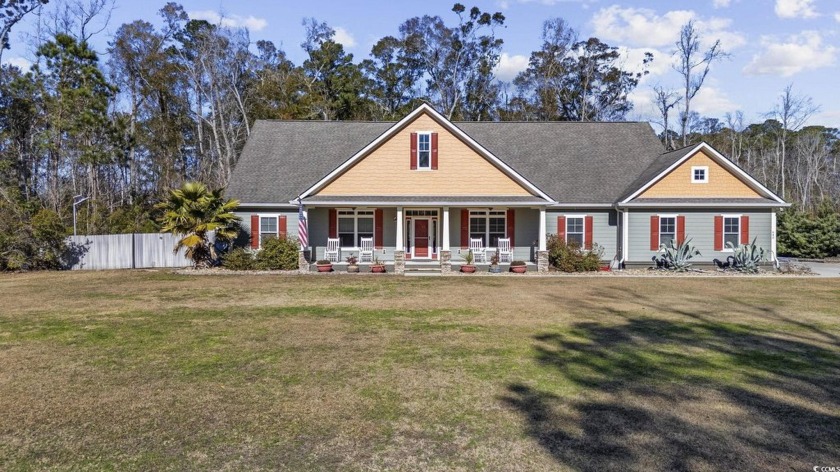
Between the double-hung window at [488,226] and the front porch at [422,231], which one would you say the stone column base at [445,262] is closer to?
the front porch at [422,231]

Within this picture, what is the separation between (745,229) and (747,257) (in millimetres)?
1802

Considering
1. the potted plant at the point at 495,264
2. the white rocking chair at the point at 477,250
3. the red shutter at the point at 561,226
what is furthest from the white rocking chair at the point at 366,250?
the red shutter at the point at 561,226

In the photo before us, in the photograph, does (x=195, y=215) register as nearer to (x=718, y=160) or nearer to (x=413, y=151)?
(x=413, y=151)

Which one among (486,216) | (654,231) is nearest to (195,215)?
(486,216)

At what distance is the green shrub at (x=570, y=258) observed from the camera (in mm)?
21500

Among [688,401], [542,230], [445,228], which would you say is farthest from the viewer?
[542,230]

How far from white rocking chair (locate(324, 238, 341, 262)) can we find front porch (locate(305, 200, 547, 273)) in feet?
0.16

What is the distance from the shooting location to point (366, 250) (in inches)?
898

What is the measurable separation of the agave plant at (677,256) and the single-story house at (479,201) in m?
0.43

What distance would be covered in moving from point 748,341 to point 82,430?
10.1 m

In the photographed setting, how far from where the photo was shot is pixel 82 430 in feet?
17.9

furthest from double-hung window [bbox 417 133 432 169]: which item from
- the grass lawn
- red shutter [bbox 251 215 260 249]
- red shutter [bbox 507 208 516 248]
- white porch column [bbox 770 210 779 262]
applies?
white porch column [bbox 770 210 779 262]

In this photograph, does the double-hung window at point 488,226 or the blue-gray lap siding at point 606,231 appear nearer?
the double-hung window at point 488,226

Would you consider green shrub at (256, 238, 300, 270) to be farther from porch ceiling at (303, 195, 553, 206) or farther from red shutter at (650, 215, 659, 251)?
red shutter at (650, 215, 659, 251)
